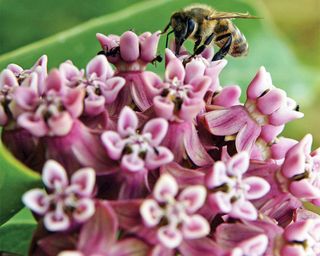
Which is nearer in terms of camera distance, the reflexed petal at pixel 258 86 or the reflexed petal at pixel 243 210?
the reflexed petal at pixel 243 210

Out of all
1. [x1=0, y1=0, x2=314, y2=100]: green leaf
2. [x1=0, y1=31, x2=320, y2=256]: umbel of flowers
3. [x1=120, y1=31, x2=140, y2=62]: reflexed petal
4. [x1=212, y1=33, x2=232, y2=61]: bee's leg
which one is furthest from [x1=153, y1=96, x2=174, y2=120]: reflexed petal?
[x1=0, y1=0, x2=314, y2=100]: green leaf

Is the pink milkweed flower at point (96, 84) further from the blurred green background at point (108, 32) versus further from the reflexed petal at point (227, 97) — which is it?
the blurred green background at point (108, 32)

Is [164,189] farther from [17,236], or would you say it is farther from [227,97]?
[17,236]

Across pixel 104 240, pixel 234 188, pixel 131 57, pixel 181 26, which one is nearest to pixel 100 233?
pixel 104 240

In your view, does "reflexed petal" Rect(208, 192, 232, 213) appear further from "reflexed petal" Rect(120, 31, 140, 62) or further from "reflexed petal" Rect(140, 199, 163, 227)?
"reflexed petal" Rect(120, 31, 140, 62)

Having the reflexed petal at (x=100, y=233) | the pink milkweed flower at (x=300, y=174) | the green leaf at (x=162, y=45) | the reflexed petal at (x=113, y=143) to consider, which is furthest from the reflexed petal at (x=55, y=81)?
the green leaf at (x=162, y=45)

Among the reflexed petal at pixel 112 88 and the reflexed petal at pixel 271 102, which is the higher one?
the reflexed petal at pixel 112 88
